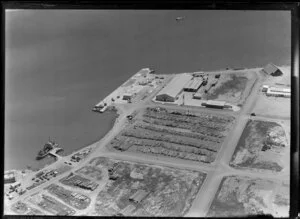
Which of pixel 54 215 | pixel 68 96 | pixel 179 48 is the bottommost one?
pixel 54 215

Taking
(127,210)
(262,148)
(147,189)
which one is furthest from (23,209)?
(262,148)

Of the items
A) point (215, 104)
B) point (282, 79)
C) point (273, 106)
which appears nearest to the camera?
point (282, 79)

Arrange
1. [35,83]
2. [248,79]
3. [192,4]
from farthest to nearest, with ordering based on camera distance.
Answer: [248,79] → [35,83] → [192,4]

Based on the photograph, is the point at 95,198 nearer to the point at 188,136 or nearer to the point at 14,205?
the point at 14,205

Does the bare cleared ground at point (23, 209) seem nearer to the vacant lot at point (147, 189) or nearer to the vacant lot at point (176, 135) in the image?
the vacant lot at point (147, 189)

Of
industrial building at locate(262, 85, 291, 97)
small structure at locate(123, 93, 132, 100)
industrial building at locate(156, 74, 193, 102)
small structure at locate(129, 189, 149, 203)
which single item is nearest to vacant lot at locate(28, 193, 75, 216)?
small structure at locate(129, 189, 149, 203)

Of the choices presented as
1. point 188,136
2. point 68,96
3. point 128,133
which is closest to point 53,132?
point 68,96

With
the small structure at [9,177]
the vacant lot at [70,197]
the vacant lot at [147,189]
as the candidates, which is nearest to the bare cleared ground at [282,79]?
the vacant lot at [147,189]

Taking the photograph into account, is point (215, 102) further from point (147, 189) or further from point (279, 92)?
point (147, 189)
